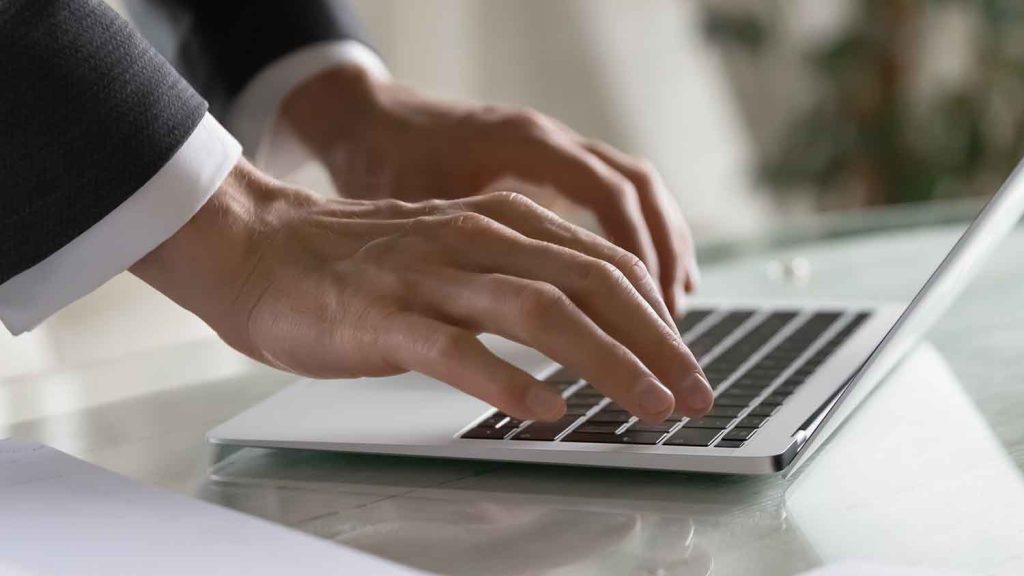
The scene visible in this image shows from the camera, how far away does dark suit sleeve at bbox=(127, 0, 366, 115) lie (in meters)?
1.13

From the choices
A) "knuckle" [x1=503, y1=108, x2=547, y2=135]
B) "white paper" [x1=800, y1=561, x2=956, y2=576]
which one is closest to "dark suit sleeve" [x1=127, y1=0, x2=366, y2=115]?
"knuckle" [x1=503, y1=108, x2=547, y2=135]

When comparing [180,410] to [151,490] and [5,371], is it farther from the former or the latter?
[5,371]

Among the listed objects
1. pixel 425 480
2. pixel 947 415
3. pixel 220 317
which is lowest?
pixel 947 415

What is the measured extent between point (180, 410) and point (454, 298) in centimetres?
23

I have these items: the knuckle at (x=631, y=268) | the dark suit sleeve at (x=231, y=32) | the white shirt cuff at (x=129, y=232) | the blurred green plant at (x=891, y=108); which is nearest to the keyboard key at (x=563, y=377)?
the knuckle at (x=631, y=268)

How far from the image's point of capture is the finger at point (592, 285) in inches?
20.8

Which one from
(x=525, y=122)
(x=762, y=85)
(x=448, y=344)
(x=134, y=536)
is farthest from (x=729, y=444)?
(x=762, y=85)

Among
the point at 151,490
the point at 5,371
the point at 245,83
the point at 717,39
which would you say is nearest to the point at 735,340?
the point at 151,490

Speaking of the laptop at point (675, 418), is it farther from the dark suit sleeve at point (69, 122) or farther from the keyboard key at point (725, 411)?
the dark suit sleeve at point (69, 122)

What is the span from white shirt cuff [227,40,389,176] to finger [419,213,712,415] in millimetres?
546

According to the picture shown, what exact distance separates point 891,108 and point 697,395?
116 inches

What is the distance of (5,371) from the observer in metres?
1.25

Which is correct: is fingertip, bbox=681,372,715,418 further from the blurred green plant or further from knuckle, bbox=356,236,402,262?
the blurred green plant

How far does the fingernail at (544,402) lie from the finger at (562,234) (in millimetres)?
78
